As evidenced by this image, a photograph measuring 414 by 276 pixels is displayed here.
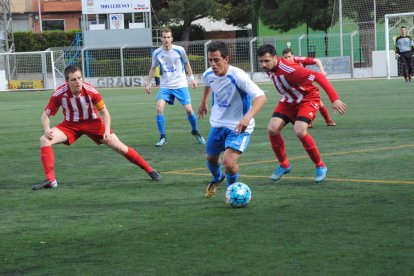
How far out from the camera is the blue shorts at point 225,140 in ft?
30.1

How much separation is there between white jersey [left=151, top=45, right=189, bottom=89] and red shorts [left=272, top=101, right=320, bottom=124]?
18.3ft

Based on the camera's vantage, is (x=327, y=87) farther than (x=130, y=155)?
No

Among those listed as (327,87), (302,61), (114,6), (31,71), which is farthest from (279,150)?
(114,6)

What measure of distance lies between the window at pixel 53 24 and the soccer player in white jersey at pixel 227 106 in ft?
197

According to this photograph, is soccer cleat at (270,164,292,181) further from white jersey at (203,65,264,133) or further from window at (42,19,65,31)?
window at (42,19,65,31)

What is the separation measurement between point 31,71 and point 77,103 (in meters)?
37.3

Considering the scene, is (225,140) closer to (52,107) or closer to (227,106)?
(227,106)

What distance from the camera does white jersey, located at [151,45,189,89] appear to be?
1623 cm

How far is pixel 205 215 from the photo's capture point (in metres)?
8.26

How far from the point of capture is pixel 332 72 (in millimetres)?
45781

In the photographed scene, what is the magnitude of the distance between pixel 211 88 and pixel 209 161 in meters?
0.77

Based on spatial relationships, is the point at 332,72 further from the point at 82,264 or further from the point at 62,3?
the point at 82,264

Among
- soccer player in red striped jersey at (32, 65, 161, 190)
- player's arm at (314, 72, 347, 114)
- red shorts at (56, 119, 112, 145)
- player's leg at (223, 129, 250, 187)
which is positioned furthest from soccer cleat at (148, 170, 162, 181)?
player's arm at (314, 72, 347, 114)

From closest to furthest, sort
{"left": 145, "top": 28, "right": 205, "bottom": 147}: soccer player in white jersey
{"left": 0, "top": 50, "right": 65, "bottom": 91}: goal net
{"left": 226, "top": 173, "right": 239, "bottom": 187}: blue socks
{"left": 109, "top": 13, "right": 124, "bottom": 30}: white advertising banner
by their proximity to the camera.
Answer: {"left": 226, "top": 173, "right": 239, "bottom": 187}: blue socks → {"left": 145, "top": 28, "right": 205, "bottom": 147}: soccer player in white jersey → {"left": 0, "top": 50, "right": 65, "bottom": 91}: goal net → {"left": 109, "top": 13, "right": 124, "bottom": 30}: white advertising banner
